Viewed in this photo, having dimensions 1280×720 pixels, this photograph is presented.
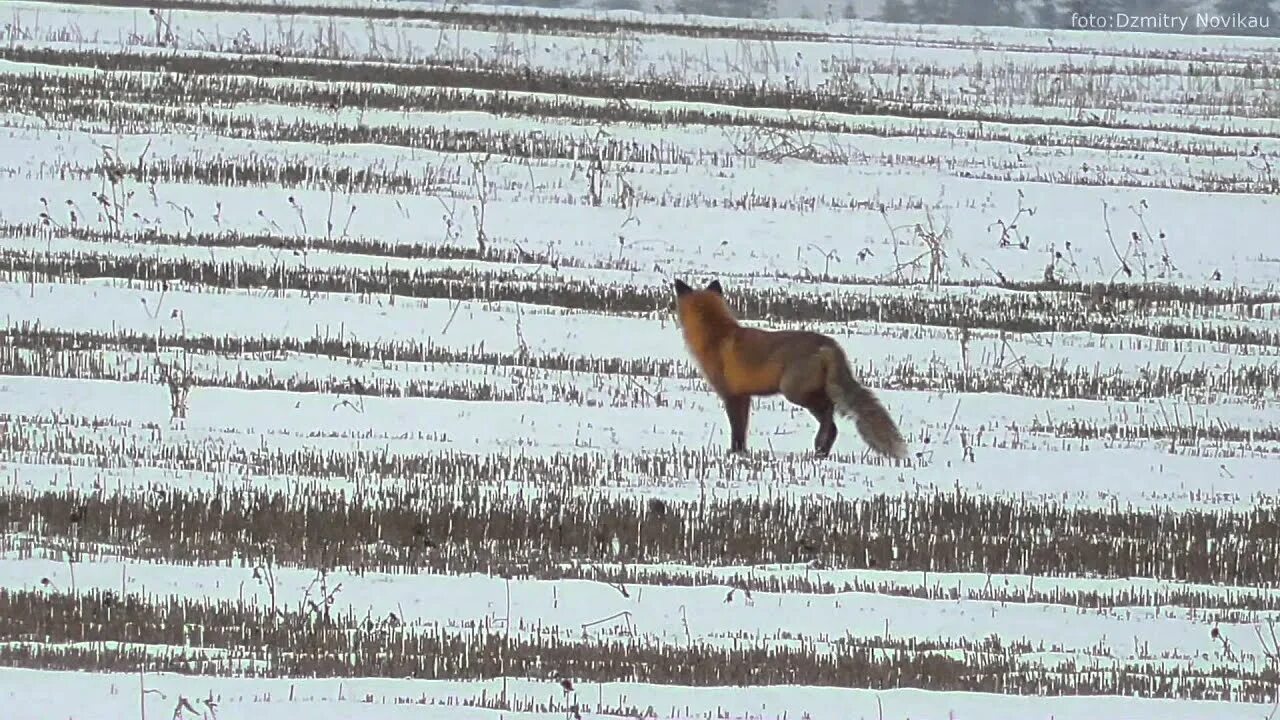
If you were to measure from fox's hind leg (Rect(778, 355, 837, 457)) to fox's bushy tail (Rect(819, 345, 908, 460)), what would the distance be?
4cm

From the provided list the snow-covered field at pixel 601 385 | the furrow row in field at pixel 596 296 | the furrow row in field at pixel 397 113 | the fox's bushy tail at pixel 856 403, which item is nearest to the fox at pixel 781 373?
the fox's bushy tail at pixel 856 403

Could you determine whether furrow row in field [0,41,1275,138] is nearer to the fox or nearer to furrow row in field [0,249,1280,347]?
furrow row in field [0,249,1280,347]

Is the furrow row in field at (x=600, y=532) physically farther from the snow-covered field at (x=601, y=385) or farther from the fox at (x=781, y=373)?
the fox at (x=781, y=373)

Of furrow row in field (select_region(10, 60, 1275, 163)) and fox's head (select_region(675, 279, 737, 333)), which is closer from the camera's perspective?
Answer: fox's head (select_region(675, 279, 737, 333))

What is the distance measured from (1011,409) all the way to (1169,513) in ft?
9.28

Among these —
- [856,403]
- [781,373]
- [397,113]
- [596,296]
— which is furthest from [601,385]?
[397,113]

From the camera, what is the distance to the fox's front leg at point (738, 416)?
10.1 meters

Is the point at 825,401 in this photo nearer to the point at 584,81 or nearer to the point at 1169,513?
the point at 1169,513

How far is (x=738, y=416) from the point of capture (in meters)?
10.2

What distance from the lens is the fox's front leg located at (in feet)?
33.2

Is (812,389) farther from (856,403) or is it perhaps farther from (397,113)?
(397,113)

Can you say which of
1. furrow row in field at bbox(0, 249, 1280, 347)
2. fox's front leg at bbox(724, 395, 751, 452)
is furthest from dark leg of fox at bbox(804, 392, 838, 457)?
furrow row in field at bbox(0, 249, 1280, 347)

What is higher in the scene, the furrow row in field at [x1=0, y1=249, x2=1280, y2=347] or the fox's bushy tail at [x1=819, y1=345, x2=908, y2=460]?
the furrow row in field at [x1=0, y1=249, x2=1280, y2=347]

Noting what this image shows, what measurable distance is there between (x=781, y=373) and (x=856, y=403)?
0.40 metres
